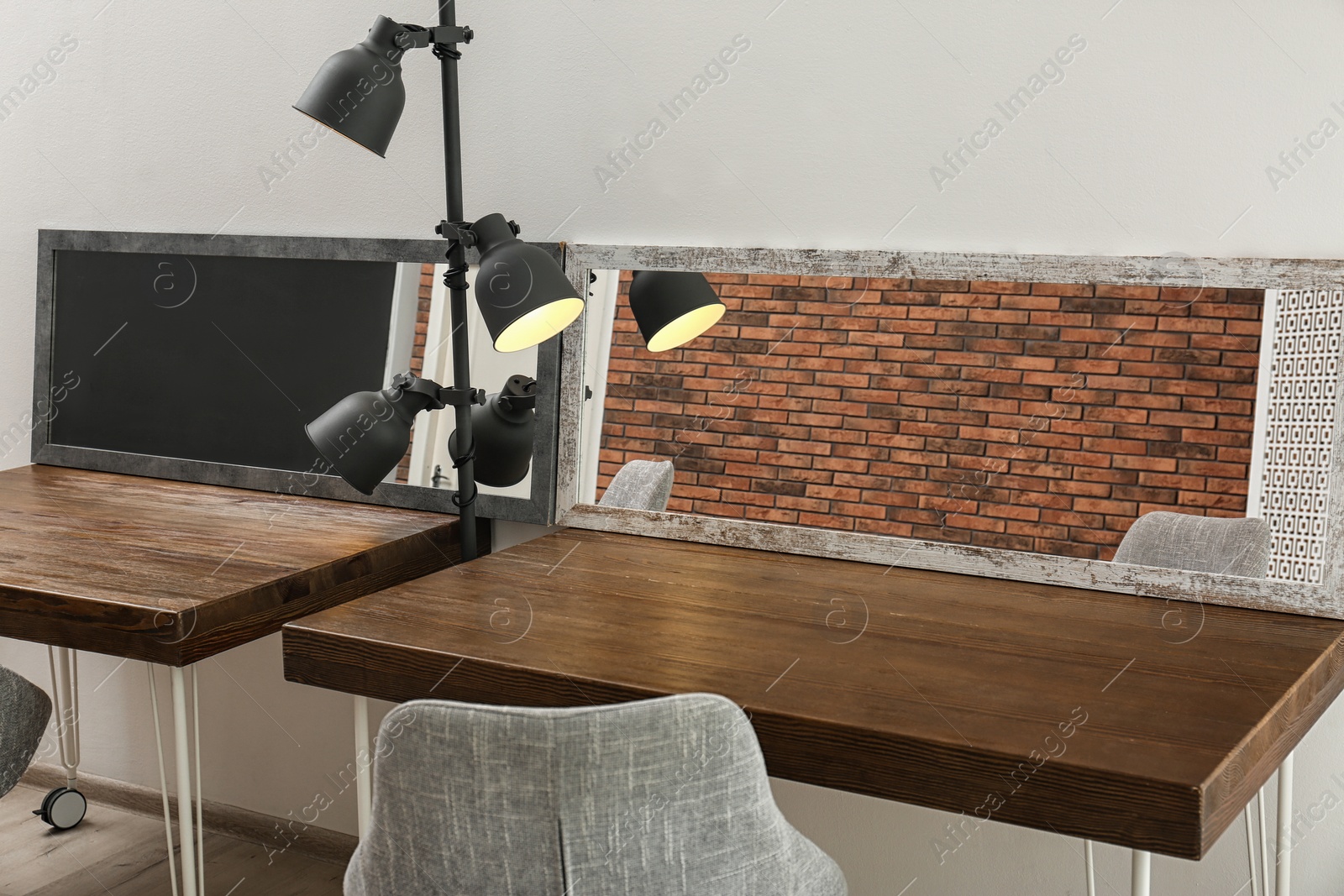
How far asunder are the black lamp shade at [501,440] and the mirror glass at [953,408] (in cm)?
12

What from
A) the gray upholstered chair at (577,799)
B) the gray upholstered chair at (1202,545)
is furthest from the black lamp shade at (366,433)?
the gray upholstered chair at (1202,545)

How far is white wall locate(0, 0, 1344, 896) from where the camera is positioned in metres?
1.66

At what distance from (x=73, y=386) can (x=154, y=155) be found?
580mm

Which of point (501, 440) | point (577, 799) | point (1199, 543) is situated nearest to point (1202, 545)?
point (1199, 543)

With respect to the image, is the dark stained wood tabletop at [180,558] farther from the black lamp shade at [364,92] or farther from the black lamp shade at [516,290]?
the black lamp shade at [364,92]

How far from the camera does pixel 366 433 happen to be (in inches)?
73.0

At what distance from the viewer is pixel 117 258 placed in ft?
8.38

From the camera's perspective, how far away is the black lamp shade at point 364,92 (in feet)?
5.75

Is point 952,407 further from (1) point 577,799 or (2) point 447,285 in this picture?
(1) point 577,799

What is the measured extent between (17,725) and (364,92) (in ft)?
3.82

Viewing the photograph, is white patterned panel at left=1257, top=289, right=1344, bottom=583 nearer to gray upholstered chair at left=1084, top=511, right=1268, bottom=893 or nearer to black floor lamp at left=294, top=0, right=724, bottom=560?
gray upholstered chair at left=1084, top=511, right=1268, bottom=893

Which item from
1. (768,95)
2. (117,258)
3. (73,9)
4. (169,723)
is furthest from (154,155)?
(768,95)

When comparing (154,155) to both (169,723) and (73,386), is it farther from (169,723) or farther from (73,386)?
(169,723)

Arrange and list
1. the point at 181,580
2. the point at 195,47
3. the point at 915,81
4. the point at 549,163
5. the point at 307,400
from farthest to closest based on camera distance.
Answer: the point at 195,47
the point at 307,400
the point at 549,163
the point at 915,81
the point at 181,580
